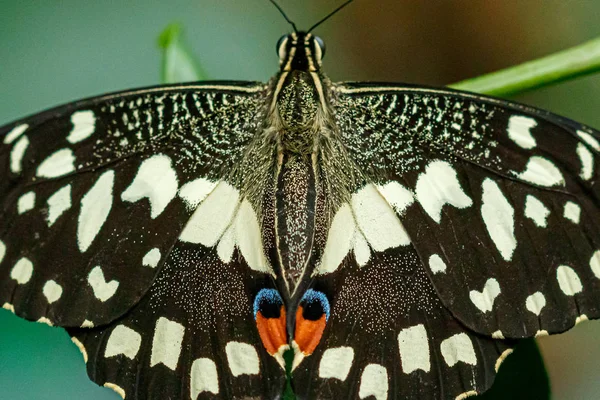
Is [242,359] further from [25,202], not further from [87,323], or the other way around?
[25,202]

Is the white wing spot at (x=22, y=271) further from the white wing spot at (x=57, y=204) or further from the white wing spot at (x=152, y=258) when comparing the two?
the white wing spot at (x=152, y=258)

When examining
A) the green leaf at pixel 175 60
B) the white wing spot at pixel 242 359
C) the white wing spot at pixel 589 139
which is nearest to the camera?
the white wing spot at pixel 589 139

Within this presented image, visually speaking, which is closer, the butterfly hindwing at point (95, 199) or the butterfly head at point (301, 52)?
the butterfly hindwing at point (95, 199)

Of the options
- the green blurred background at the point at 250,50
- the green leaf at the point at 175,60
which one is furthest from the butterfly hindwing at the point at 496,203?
the green blurred background at the point at 250,50

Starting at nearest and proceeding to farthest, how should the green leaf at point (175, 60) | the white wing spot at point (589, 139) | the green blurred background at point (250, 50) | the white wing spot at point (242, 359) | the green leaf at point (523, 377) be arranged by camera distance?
1. the white wing spot at point (589, 139)
2. the white wing spot at point (242, 359)
3. the green leaf at point (523, 377)
4. the green leaf at point (175, 60)
5. the green blurred background at point (250, 50)

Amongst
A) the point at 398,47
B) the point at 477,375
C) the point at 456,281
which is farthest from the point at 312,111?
the point at 398,47
